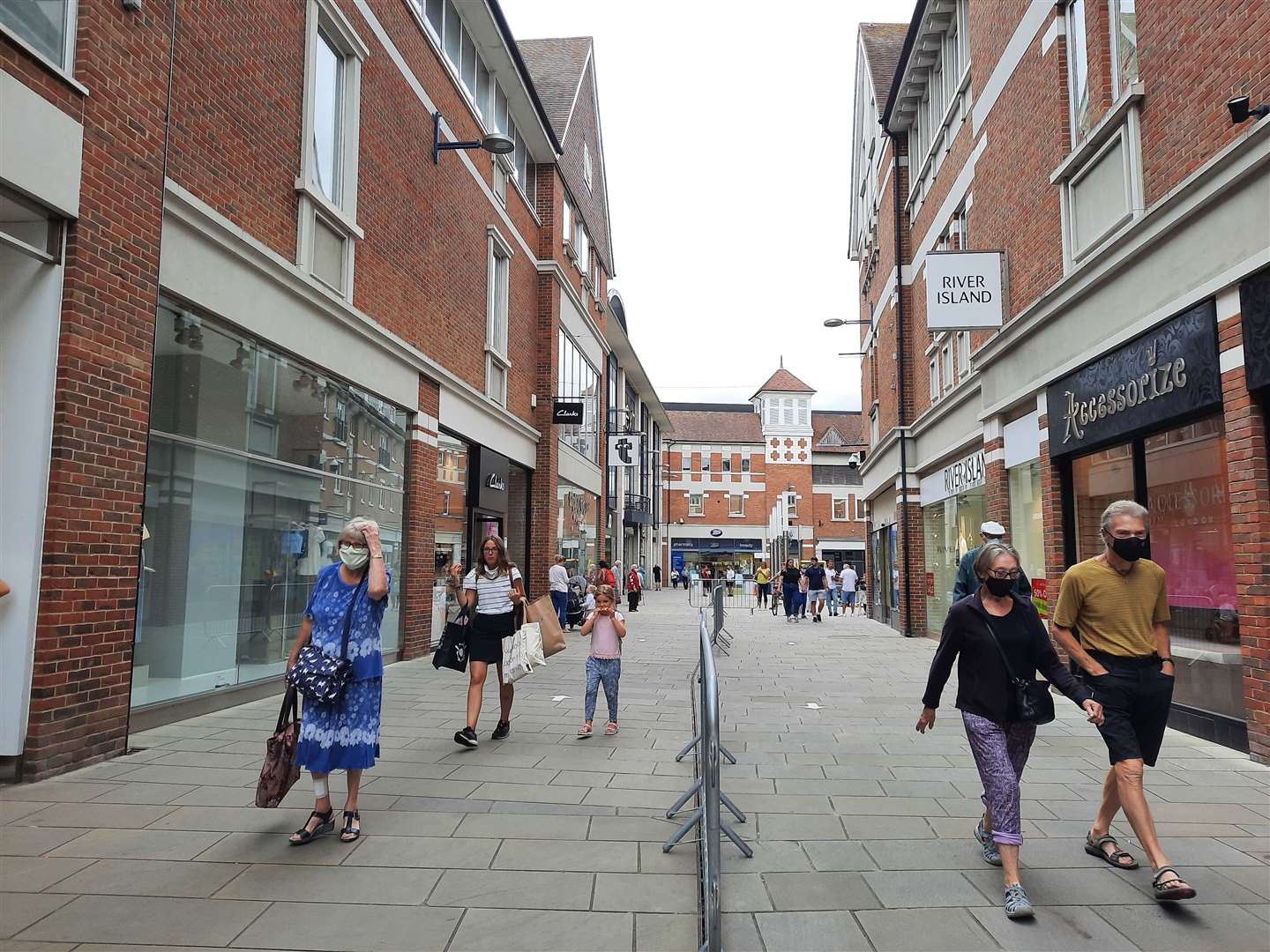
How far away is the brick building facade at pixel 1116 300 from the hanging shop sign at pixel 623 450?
13.4 meters

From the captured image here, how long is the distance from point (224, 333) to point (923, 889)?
762cm

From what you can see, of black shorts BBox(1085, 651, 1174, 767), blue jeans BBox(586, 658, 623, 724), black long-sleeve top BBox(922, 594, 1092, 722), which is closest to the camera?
black long-sleeve top BBox(922, 594, 1092, 722)

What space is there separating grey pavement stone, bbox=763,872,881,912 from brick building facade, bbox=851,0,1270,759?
14.0ft

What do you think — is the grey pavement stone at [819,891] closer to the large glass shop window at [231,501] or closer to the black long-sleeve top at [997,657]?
the black long-sleeve top at [997,657]

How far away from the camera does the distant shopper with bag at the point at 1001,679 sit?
415cm

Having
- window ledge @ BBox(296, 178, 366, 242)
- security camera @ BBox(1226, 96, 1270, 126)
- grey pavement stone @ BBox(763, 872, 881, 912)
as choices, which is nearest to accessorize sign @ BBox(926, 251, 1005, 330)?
security camera @ BBox(1226, 96, 1270, 126)

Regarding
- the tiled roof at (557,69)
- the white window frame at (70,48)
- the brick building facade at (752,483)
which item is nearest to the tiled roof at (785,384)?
the brick building facade at (752,483)

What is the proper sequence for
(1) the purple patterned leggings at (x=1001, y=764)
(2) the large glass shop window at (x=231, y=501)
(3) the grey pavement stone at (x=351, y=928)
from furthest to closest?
(2) the large glass shop window at (x=231, y=501)
(1) the purple patterned leggings at (x=1001, y=764)
(3) the grey pavement stone at (x=351, y=928)

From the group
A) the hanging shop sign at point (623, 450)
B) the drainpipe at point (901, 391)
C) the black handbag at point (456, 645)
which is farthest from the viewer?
the hanging shop sign at point (623, 450)

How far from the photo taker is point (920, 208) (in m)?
19.4

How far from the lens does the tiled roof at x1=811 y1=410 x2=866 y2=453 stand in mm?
69250

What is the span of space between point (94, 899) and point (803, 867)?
10.6 feet

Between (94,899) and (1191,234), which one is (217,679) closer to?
(94,899)

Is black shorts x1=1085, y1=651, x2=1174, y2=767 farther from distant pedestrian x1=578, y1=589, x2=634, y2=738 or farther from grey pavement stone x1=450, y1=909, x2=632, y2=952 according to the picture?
distant pedestrian x1=578, y1=589, x2=634, y2=738
